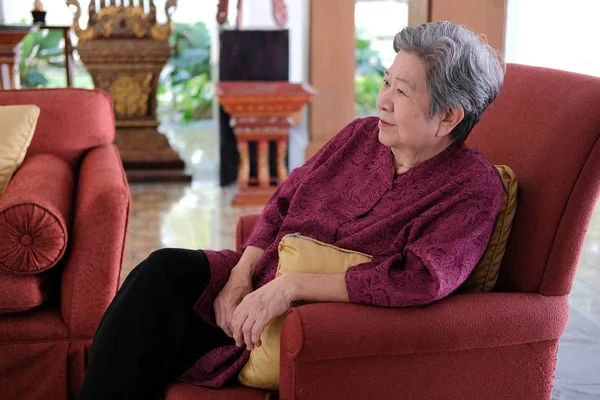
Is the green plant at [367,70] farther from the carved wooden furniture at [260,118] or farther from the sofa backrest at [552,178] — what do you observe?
the sofa backrest at [552,178]

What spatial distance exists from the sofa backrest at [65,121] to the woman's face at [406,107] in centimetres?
144

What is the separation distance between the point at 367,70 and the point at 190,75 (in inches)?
71.3

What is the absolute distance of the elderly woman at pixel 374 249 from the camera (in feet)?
5.74

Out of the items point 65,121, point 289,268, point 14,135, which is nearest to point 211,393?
point 289,268

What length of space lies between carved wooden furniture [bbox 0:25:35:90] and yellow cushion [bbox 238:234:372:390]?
174 inches

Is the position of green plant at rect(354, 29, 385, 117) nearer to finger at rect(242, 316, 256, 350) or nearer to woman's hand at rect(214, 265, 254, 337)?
woman's hand at rect(214, 265, 254, 337)

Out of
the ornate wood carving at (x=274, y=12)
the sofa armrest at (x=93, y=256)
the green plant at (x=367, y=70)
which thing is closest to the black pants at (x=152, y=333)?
the sofa armrest at (x=93, y=256)

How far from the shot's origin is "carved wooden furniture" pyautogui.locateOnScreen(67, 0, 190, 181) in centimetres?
574

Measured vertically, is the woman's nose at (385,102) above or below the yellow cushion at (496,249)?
above

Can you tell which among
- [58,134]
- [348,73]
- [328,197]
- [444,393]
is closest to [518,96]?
[328,197]

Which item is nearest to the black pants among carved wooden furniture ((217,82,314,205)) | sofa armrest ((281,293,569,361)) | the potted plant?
sofa armrest ((281,293,569,361))

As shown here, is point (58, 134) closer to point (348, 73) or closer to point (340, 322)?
point (340, 322)

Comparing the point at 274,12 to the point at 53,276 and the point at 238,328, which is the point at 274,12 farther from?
the point at 238,328

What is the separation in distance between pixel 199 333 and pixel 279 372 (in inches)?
11.7
